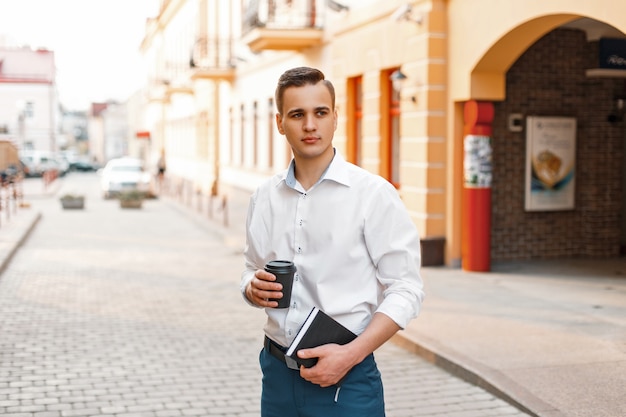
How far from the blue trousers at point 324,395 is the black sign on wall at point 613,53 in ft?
36.0

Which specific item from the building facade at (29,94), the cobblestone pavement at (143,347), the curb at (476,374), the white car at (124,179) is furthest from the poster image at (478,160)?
the building facade at (29,94)

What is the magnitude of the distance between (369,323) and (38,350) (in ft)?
19.1

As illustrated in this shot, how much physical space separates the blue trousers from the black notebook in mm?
176

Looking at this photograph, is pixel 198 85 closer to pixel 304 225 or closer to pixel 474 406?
pixel 474 406

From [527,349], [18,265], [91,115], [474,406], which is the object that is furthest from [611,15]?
[91,115]

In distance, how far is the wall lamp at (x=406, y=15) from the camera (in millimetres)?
12438

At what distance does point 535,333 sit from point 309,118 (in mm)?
5636

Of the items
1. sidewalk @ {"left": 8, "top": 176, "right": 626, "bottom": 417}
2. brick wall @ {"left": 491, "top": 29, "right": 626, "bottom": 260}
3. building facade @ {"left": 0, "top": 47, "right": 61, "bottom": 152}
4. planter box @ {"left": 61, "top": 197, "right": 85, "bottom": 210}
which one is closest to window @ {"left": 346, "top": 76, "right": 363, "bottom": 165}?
brick wall @ {"left": 491, "top": 29, "right": 626, "bottom": 260}

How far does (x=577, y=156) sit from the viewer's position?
13.4 metres

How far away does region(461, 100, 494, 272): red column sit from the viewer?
11977 millimetres

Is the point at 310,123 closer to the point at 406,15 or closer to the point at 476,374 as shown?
the point at 476,374

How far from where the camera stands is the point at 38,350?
26.2 feet

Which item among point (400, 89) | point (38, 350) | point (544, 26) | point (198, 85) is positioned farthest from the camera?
point (198, 85)

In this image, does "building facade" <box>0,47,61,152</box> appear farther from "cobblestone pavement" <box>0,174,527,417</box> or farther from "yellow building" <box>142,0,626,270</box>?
"yellow building" <box>142,0,626,270</box>
